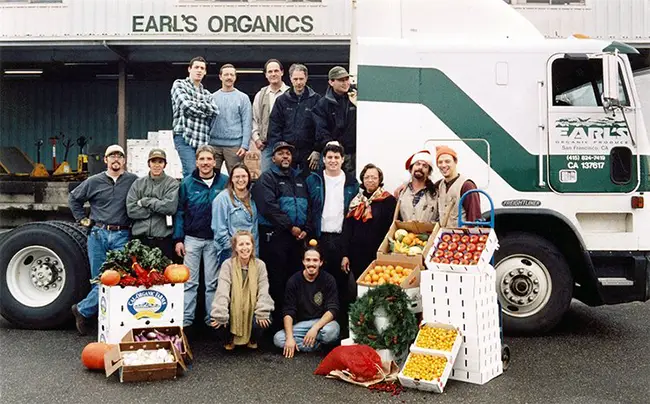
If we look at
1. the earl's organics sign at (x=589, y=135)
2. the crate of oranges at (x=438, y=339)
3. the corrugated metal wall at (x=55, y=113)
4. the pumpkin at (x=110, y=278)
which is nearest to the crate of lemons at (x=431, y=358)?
the crate of oranges at (x=438, y=339)

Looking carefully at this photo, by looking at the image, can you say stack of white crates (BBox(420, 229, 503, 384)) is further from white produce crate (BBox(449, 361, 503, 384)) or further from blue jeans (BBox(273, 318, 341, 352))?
blue jeans (BBox(273, 318, 341, 352))

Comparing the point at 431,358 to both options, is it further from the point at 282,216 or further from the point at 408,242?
the point at 282,216

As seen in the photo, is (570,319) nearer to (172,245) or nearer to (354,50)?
(354,50)

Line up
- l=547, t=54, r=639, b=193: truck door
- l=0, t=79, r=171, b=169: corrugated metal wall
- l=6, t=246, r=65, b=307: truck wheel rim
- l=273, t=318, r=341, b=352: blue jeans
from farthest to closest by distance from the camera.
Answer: l=0, t=79, r=171, b=169: corrugated metal wall → l=6, t=246, r=65, b=307: truck wheel rim → l=547, t=54, r=639, b=193: truck door → l=273, t=318, r=341, b=352: blue jeans

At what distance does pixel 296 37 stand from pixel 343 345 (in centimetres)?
1055

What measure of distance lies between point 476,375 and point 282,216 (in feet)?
8.09

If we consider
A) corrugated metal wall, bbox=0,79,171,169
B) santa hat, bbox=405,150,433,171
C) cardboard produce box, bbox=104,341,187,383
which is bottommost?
cardboard produce box, bbox=104,341,187,383

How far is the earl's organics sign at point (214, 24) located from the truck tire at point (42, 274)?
29.3 ft

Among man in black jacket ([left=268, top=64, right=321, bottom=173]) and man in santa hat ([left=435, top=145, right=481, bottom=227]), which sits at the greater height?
man in black jacket ([left=268, top=64, right=321, bottom=173])

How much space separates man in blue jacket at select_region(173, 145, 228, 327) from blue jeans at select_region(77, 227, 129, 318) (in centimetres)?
59

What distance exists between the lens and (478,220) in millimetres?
6055

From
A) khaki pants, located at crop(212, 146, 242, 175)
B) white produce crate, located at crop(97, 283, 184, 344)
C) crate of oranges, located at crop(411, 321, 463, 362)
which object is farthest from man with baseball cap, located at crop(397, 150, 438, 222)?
white produce crate, located at crop(97, 283, 184, 344)

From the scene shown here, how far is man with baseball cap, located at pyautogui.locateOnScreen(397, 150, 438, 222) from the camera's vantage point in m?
6.28

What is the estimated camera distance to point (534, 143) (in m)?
6.55
